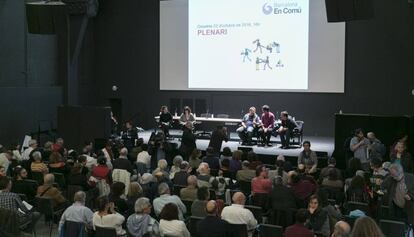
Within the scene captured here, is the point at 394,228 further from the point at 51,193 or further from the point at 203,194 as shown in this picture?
the point at 51,193

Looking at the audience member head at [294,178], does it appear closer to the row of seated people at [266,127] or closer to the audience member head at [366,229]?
the audience member head at [366,229]

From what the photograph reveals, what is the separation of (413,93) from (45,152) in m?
10.7

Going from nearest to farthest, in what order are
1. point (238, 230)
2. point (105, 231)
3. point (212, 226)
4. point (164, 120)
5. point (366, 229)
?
point (366, 229), point (212, 226), point (105, 231), point (238, 230), point (164, 120)

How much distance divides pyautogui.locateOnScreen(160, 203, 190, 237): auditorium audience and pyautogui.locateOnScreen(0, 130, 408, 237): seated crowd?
1cm

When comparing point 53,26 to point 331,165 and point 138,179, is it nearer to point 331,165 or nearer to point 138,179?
point 138,179

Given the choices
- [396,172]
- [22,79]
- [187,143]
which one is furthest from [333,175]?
[22,79]

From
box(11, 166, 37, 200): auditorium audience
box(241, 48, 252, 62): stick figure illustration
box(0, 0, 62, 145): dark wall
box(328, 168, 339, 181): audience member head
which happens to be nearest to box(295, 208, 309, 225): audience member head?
box(328, 168, 339, 181): audience member head

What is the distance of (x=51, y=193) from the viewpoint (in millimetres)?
7961

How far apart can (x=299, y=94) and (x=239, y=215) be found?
37.9 feet

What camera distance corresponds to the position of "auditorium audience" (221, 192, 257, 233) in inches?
256

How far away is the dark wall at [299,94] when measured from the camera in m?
16.4

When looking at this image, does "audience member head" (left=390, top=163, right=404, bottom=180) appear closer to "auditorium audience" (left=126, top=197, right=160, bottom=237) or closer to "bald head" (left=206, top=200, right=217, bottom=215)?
"bald head" (left=206, top=200, right=217, bottom=215)

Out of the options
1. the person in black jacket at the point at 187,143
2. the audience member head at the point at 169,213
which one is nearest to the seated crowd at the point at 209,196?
the audience member head at the point at 169,213

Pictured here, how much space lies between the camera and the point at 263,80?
17.6 meters
